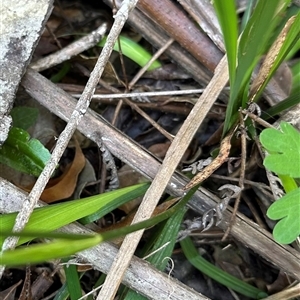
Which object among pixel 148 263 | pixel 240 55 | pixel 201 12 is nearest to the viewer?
pixel 240 55

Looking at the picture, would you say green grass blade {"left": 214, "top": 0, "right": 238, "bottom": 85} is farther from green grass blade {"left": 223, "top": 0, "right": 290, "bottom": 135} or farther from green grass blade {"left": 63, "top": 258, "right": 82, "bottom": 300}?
green grass blade {"left": 63, "top": 258, "right": 82, "bottom": 300}

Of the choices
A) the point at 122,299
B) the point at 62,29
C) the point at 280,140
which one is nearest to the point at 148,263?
the point at 122,299

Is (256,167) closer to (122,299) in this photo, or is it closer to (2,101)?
(122,299)

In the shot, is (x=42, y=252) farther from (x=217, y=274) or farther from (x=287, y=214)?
(x=217, y=274)

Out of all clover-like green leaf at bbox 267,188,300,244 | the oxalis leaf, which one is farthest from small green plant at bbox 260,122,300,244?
the oxalis leaf

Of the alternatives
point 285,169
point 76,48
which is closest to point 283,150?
point 285,169

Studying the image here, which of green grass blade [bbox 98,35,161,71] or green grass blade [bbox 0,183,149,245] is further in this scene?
green grass blade [bbox 98,35,161,71]
